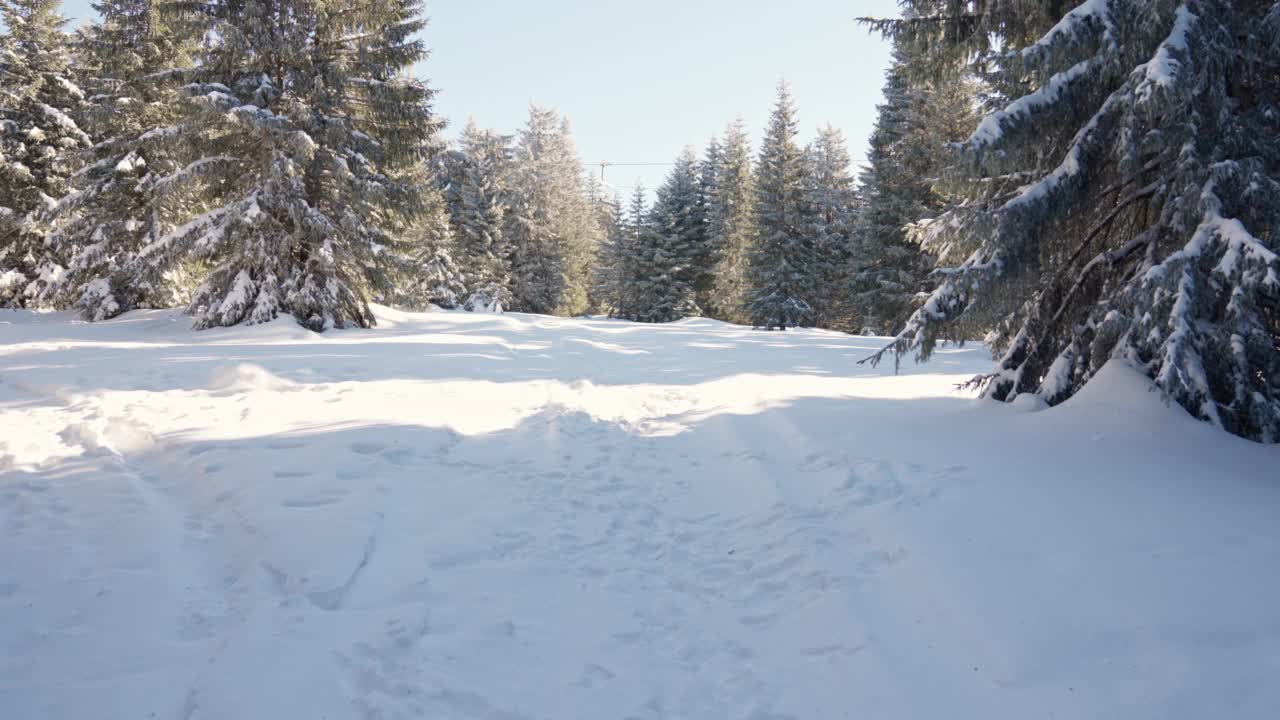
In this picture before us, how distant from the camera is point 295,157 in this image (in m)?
13.5

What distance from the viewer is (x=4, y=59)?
740 inches

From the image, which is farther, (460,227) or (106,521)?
(460,227)

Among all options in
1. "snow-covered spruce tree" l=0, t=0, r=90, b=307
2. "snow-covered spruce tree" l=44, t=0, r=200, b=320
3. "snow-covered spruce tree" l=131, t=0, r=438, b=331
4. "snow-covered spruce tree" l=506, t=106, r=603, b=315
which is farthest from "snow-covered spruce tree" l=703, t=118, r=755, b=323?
"snow-covered spruce tree" l=0, t=0, r=90, b=307

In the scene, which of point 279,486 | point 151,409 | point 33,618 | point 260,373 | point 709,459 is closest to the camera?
point 33,618

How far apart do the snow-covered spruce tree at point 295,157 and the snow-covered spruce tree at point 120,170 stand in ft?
10.6

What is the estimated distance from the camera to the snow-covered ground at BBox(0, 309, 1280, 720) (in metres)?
2.53

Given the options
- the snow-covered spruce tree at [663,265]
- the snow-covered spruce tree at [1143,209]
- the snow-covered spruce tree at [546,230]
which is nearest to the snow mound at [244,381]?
the snow-covered spruce tree at [1143,209]

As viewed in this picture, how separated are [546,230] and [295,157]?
29.0 metres

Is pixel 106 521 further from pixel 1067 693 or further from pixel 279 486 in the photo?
pixel 1067 693

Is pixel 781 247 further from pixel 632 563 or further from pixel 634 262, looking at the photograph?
pixel 632 563

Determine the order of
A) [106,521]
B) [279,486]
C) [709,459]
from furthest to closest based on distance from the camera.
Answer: [709,459], [279,486], [106,521]

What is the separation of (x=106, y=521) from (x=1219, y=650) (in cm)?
566

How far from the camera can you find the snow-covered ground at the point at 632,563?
2.53 meters

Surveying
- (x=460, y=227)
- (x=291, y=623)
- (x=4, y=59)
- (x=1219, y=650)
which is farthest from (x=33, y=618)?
(x=460, y=227)
